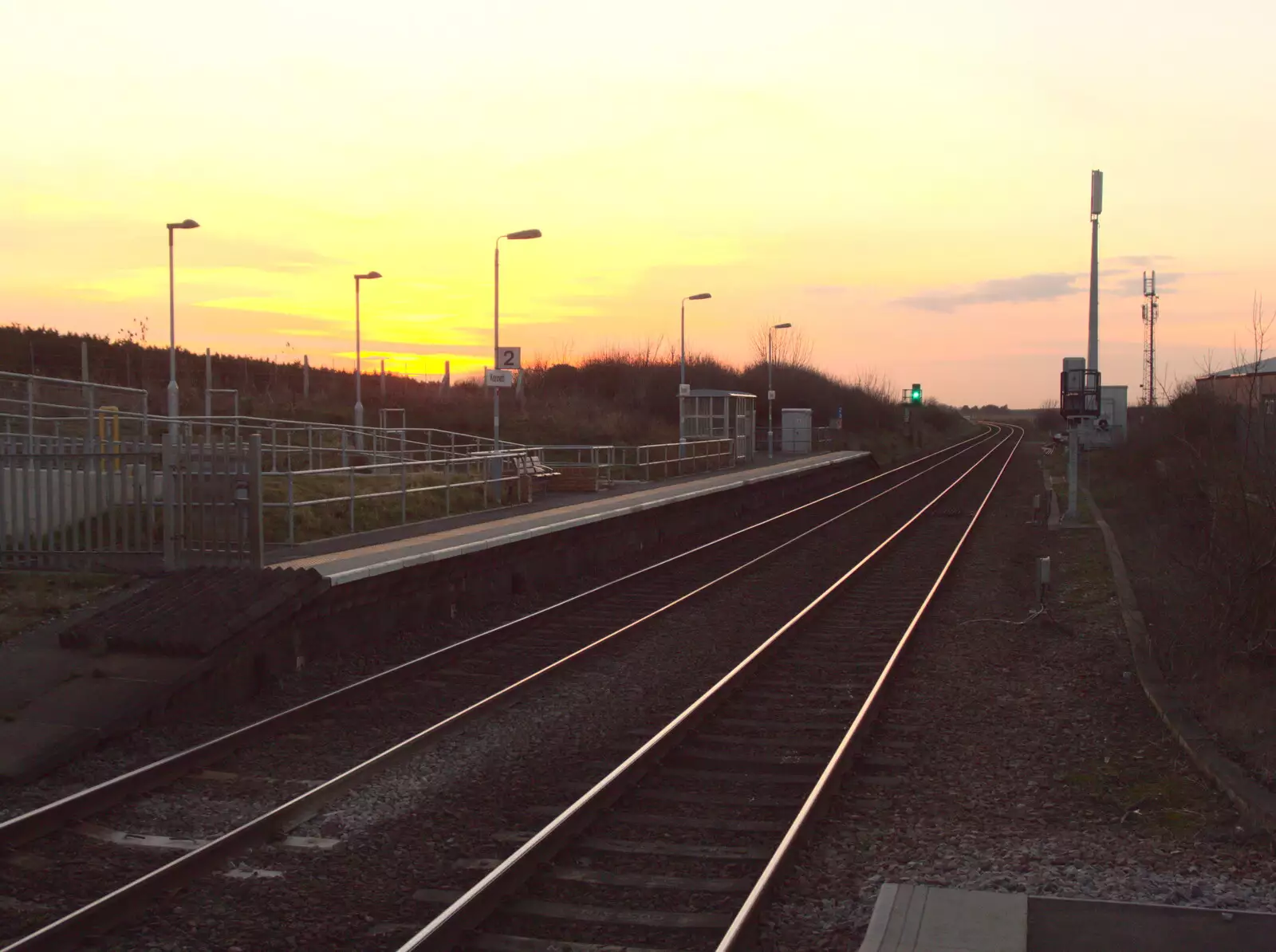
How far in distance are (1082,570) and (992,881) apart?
13389 mm

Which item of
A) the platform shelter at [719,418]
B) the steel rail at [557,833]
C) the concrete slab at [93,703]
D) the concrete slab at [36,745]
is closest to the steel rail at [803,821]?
the steel rail at [557,833]

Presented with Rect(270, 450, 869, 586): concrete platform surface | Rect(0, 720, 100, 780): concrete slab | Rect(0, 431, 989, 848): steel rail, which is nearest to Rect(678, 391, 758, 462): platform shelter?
Rect(270, 450, 869, 586): concrete platform surface

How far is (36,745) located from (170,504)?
4.08 m

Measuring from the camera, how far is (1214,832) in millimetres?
6414

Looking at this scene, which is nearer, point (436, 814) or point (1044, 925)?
point (1044, 925)

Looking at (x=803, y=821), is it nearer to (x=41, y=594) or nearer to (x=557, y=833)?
(x=557, y=833)

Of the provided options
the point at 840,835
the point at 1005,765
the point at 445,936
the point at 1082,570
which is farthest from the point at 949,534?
the point at 445,936

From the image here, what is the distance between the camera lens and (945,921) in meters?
5.05

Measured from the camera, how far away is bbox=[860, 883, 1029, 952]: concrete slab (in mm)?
4785

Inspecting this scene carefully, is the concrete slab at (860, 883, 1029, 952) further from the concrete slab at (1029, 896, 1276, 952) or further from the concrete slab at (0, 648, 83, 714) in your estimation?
the concrete slab at (0, 648, 83, 714)

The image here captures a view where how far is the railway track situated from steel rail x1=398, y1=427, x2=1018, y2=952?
3.84 feet

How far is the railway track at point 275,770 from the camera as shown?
5.59m

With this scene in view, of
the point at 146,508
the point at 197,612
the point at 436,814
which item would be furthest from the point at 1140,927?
the point at 146,508

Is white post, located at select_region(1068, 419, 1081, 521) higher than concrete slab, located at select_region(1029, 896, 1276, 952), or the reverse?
white post, located at select_region(1068, 419, 1081, 521)
